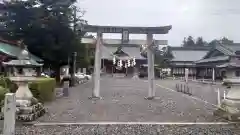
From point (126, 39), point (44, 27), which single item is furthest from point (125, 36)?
point (44, 27)

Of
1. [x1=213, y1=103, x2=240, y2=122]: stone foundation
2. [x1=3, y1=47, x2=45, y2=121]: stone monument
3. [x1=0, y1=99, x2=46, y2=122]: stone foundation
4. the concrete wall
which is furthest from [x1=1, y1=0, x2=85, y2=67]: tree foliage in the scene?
[x1=213, y1=103, x2=240, y2=122]: stone foundation

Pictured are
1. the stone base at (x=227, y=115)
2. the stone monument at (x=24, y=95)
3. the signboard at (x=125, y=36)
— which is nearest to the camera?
the stone monument at (x=24, y=95)

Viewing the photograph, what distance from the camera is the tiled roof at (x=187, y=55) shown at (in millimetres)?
82812

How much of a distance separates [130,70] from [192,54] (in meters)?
23.8

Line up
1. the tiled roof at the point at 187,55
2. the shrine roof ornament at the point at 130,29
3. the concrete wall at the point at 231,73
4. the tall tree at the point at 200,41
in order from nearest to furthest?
the concrete wall at the point at 231,73, the shrine roof ornament at the point at 130,29, the tiled roof at the point at 187,55, the tall tree at the point at 200,41

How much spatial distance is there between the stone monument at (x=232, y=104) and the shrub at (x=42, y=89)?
9206 mm

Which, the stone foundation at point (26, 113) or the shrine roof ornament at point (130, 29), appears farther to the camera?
the shrine roof ornament at point (130, 29)

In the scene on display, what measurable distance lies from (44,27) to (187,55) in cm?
6144

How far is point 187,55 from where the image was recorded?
85750mm

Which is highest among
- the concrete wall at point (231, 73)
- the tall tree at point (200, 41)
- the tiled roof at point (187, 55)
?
the tall tree at point (200, 41)

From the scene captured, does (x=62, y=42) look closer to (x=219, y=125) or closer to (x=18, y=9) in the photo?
(x=18, y=9)

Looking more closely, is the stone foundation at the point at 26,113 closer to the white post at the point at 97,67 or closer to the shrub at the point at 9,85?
the shrub at the point at 9,85

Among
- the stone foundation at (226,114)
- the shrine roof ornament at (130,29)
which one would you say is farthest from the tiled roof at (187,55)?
the stone foundation at (226,114)

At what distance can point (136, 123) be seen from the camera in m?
11.1
